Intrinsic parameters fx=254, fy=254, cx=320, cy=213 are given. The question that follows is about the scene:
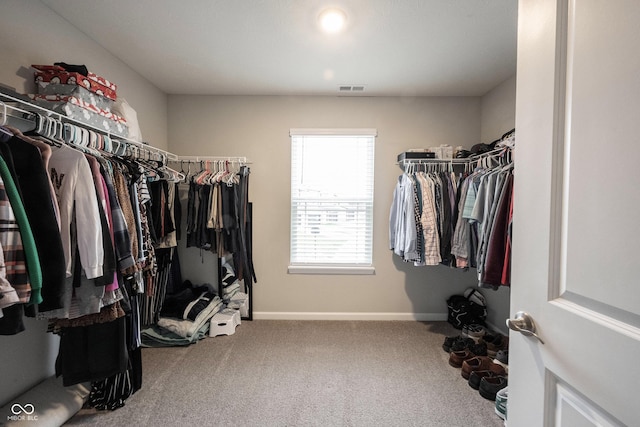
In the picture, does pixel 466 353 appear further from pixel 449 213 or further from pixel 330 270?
pixel 330 270

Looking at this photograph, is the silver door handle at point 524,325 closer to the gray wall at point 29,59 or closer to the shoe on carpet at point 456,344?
the shoe on carpet at point 456,344

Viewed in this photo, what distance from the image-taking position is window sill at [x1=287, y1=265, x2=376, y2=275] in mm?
2756

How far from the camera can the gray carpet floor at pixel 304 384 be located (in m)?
1.51

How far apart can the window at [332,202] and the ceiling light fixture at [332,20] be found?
108 cm

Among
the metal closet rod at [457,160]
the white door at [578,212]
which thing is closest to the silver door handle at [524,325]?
the white door at [578,212]

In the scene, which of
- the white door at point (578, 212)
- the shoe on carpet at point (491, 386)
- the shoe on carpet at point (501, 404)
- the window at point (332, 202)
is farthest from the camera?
the window at point (332, 202)

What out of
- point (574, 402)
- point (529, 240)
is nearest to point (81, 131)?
point (529, 240)

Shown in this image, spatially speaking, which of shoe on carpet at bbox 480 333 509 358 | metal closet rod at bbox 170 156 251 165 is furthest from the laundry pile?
shoe on carpet at bbox 480 333 509 358

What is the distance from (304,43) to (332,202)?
1.47 meters

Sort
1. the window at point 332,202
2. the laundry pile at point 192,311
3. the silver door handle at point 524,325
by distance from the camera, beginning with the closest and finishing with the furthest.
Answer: the silver door handle at point 524,325, the laundry pile at point 192,311, the window at point 332,202

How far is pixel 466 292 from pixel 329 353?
5.40 ft

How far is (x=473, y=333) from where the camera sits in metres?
2.31

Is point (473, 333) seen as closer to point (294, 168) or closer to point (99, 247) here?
point (294, 168)

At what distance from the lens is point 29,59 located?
1468 mm
